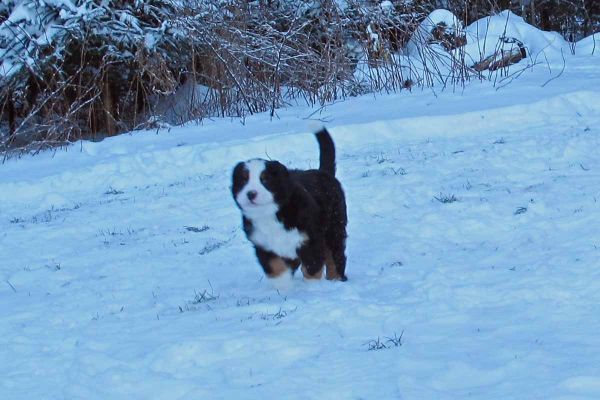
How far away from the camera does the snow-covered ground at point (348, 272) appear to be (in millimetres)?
4121

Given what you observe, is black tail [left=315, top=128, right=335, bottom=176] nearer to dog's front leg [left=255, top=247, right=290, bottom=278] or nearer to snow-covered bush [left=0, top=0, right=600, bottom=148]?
dog's front leg [left=255, top=247, right=290, bottom=278]

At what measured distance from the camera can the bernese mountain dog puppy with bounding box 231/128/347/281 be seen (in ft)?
18.1

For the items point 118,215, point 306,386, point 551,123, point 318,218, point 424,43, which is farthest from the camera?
point 424,43

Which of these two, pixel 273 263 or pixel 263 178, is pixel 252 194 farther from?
pixel 273 263

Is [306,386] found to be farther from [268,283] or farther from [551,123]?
[551,123]

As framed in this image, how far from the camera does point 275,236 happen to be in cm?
561

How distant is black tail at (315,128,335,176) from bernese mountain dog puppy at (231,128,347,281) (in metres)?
0.51

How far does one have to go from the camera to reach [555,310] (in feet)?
15.2

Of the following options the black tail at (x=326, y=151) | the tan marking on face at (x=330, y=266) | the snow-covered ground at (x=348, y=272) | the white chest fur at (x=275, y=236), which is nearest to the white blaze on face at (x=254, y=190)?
the white chest fur at (x=275, y=236)

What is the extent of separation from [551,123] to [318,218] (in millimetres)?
5351

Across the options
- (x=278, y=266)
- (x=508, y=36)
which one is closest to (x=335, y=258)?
(x=278, y=266)

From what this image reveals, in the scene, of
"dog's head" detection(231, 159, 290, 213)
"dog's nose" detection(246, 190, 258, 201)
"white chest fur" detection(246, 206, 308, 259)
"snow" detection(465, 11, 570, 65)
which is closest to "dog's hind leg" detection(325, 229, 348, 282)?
"white chest fur" detection(246, 206, 308, 259)

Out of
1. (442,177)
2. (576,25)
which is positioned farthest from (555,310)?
(576,25)

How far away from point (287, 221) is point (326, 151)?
41.3 inches
